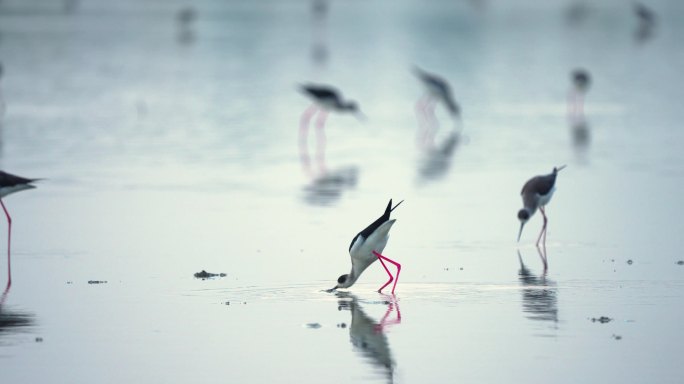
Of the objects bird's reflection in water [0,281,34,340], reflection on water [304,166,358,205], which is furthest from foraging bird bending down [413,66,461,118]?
bird's reflection in water [0,281,34,340]

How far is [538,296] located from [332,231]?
341 centimetres

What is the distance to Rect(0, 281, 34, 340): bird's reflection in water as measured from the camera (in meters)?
8.60

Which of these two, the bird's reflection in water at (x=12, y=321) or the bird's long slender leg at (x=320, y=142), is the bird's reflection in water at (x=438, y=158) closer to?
the bird's long slender leg at (x=320, y=142)

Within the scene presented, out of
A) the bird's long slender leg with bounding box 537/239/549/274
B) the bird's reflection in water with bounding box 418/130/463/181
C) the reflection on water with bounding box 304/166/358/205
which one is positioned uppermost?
the bird's reflection in water with bounding box 418/130/463/181

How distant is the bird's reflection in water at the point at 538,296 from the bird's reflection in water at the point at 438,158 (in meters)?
5.96

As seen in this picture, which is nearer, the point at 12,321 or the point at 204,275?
the point at 12,321

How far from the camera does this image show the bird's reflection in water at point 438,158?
16984mm

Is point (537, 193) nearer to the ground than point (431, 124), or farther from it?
nearer to the ground

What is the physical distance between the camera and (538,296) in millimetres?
9648

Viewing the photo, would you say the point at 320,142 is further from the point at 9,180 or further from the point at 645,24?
the point at 645,24

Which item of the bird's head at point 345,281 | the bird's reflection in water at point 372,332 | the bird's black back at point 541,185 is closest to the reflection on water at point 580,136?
the bird's black back at point 541,185

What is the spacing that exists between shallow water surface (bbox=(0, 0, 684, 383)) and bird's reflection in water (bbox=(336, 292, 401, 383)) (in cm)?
2

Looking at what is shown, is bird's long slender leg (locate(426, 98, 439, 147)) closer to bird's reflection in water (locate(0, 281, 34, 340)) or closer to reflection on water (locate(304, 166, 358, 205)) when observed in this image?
reflection on water (locate(304, 166, 358, 205))

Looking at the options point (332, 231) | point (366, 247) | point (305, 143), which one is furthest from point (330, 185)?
point (366, 247)
